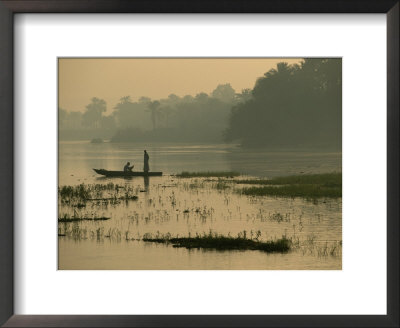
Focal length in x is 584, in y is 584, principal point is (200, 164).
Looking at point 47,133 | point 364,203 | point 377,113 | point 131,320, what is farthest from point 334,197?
point 47,133

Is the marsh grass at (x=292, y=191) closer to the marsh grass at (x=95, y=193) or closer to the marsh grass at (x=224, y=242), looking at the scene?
the marsh grass at (x=224, y=242)

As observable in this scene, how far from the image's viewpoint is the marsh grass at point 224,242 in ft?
12.7

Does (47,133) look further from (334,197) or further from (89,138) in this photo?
(334,197)

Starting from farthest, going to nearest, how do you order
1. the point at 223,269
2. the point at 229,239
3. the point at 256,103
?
the point at 256,103, the point at 229,239, the point at 223,269

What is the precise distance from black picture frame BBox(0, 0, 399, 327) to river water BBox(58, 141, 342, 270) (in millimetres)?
345

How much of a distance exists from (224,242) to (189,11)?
1.53 meters

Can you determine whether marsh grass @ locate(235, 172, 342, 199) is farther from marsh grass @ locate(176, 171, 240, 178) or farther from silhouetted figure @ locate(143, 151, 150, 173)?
silhouetted figure @ locate(143, 151, 150, 173)

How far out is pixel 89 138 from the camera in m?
4.18

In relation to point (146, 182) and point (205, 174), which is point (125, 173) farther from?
point (205, 174)

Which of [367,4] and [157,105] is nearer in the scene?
[367,4]

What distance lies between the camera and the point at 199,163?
165 inches

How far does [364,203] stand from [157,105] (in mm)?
1590

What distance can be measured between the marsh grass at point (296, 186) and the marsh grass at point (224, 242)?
1.19ft

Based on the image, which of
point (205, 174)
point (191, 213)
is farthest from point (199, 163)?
point (191, 213)
